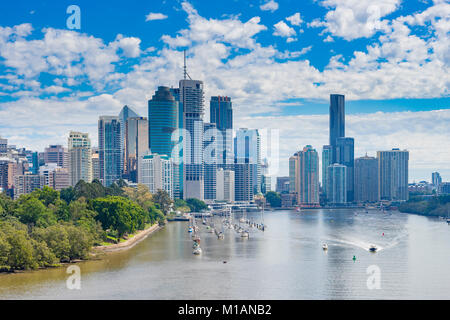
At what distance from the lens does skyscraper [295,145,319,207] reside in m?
143

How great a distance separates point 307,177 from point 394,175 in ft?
95.8

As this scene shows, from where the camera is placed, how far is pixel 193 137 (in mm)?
128875

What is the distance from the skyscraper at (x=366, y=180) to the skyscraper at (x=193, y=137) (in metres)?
53.6

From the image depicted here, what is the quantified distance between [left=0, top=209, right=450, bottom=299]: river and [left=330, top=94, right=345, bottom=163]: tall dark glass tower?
132860mm

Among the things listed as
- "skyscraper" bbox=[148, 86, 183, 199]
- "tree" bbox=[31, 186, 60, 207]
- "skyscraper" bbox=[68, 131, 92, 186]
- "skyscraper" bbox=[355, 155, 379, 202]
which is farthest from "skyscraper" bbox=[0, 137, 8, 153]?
"skyscraper" bbox=[355, 155, 379, 202]

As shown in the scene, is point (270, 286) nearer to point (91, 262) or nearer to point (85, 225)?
point (91, 262)

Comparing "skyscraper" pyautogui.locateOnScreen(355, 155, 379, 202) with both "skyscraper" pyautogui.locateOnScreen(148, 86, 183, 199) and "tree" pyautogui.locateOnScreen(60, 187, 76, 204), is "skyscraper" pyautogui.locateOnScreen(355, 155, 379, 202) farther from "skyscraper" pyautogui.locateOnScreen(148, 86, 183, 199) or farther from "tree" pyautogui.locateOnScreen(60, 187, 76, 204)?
"tree" pyautogui.locateOnScreen(60, 187, 76, 204)

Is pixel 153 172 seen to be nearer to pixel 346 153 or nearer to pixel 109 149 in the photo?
pixel 109 149

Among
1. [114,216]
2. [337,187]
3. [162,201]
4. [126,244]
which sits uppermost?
[114,216]

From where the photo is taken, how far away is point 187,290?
26469mm

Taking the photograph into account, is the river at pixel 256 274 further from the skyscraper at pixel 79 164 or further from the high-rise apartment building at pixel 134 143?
the high-rise apartment building at pixel 134 143

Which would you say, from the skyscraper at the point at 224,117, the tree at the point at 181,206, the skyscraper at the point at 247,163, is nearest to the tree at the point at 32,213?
the tree at the point at 181,206

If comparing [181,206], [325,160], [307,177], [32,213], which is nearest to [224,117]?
[307,177]
